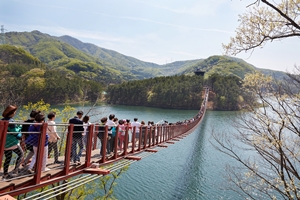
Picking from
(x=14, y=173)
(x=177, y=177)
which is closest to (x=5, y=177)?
(x=14, y=173)

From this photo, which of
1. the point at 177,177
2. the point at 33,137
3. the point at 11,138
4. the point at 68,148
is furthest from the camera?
the point at 177,177

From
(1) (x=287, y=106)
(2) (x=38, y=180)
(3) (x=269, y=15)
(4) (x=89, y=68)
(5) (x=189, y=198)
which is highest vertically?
(4) (x=89, y=68)

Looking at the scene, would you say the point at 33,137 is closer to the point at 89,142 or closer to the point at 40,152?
the point at 40,152

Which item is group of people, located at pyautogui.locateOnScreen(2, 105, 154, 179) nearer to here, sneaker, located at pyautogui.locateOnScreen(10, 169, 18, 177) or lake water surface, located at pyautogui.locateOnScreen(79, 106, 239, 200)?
sneaker, located at pyautogui.locateOnScreen(10, 169, 18, 177)

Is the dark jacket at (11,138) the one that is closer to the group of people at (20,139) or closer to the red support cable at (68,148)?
the group of people at (20,139)

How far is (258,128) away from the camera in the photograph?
7844 mm

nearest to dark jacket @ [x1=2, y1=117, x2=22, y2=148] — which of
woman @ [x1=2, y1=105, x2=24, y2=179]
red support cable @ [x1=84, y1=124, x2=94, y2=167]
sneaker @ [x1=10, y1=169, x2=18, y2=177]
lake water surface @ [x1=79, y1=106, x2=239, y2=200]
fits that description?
woman @ [x1=2, y1=105, x2=24, y2=179]

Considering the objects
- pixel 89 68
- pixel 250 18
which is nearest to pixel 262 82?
pixel 250 18

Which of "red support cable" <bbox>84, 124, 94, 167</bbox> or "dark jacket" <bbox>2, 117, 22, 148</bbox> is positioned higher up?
"dark jacket" <bbox>2, 117, 22, 148</bbox>

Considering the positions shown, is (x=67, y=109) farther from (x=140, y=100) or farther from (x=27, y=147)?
(x=140, y=100)

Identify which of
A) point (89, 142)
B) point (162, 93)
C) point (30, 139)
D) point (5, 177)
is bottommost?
point (5, 177)

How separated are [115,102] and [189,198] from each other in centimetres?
6825

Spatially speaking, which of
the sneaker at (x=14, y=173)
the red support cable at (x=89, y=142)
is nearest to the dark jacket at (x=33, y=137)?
the sneaker at (x=14, y=173)

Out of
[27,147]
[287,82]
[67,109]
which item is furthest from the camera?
[67,109]
